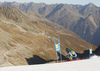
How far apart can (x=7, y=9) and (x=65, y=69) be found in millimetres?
129724

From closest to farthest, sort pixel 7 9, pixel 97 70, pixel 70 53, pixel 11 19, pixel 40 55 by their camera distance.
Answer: pixel 97 70
pixel 70 53
pixel 40 55
pixel 11 19
pixel 7 9

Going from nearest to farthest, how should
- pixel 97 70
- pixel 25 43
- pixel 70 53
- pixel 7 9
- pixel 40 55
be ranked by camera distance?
pixel 97 70
pixel 70 53
pixel 40 55
pixel 25 43
pixel 7 9

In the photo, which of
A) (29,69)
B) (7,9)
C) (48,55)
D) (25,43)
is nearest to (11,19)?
(7,9)

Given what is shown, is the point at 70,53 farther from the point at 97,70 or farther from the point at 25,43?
the point at 25,43

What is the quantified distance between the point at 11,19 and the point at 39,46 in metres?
50.5

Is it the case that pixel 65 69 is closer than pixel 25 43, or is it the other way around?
pixel 65 69

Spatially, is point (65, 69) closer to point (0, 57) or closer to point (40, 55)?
point (0, 57)

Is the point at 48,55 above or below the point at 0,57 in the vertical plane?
below

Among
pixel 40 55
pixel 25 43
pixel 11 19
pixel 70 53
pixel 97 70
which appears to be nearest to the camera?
pixel 97 70

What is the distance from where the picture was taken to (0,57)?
158 ft

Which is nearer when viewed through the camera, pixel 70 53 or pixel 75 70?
pixel 75 70

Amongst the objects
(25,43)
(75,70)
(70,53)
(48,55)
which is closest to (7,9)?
(25,43)

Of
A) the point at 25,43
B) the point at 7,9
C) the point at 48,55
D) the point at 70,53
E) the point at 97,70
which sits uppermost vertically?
the point at 7,9

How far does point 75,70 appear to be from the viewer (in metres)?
8.17
